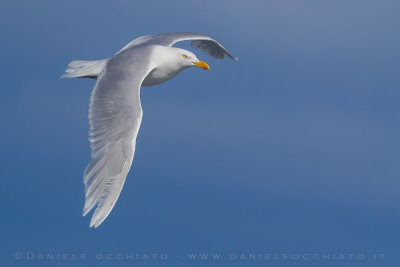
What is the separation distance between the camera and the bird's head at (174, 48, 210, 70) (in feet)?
36.3

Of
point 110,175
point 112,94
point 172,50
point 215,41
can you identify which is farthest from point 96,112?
point 215,41

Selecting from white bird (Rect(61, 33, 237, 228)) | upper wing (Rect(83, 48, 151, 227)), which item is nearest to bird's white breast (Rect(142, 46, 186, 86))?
white bird (Rect(61, 33, 237, 228))

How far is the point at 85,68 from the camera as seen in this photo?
35.6 ft

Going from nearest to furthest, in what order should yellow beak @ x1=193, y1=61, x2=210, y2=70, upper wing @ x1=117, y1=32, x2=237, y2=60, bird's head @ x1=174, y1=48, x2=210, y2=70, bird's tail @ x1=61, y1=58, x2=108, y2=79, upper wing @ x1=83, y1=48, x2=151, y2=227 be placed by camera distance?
upper wing @ x1=83, y1=48, x2=151, y2=227 < bird's tail @ x1=61, y1=58, x2=108, y2=79 < bird's head @ x1=174, y1=48, x2=210, y2=70 < yellow beak @ x1=193, y1=61, x2=210, y2=70 < upper wing @ x1=117, y1=32, x2=237, y2=60

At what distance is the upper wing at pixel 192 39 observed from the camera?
1184 cm

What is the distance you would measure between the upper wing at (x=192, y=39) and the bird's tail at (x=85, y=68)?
0.77 meters

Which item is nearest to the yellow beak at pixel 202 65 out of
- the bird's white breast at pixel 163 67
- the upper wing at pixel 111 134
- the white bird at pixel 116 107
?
the white bird at pixel 116 107

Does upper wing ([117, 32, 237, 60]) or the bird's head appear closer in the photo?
the bird's head

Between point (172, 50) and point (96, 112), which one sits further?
point (172, 50)

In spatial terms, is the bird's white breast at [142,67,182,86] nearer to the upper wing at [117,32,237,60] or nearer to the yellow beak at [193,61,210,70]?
the yellow beak at [193,61,210,70]

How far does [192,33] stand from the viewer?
12516 mm

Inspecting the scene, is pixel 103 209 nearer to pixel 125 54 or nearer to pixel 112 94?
pixel 112 94

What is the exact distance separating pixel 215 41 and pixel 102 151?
4.71 m

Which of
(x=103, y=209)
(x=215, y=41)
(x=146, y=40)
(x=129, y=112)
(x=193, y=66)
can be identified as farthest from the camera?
(x=215, y=41)
